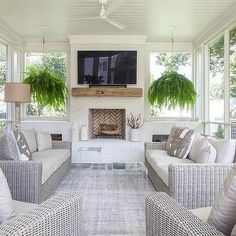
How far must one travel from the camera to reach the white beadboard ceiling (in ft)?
14.8

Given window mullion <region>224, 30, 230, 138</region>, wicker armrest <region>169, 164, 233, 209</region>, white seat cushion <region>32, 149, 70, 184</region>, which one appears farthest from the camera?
window mullion <region>224, 30, 230, 138</region>

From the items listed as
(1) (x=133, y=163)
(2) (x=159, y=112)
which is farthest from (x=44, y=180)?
(2) (x=159, y=112)

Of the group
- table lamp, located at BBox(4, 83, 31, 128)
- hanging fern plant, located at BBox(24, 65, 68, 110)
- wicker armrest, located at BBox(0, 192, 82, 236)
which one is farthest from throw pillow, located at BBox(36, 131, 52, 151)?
wicker armrest, located at BBox(0, 192, 82, 236)

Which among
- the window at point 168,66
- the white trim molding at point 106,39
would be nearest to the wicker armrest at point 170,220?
the white trim molding at point 106,39

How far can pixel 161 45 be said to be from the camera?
7004 millimetres

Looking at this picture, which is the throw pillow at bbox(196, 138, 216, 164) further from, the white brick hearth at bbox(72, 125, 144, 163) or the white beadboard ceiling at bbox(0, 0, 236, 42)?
the white brick hearth at bbox(72, 125, 144, 163)

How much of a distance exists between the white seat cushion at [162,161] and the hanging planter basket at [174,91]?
68.3 inches

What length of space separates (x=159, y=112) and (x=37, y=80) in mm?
2815

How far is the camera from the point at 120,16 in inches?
200

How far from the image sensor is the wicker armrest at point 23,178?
284cm

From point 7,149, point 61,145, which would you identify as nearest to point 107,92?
point 61,145

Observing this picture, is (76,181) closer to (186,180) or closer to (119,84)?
(186,180)

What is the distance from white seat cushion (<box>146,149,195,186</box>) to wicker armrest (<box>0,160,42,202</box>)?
1310 mm

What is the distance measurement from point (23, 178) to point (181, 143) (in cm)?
218
